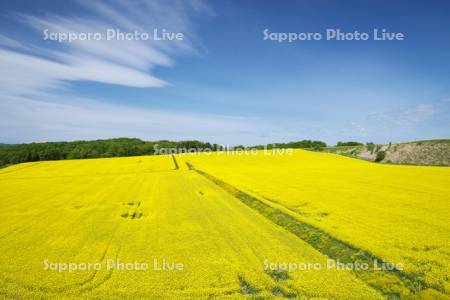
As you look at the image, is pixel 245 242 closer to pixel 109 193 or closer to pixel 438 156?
pixel 109 193

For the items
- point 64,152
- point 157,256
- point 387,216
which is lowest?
point 157,256

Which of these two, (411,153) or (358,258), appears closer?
(358,258)

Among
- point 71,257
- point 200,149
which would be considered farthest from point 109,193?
point 200,149

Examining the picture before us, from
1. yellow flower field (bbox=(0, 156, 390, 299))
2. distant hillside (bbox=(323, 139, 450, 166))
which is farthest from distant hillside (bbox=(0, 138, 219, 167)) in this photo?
yellow flower field (bbox=(0, 156, 390, 299))

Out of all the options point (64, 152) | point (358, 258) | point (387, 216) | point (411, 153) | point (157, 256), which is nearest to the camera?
point (358, 258)

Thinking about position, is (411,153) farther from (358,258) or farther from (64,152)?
(64,152)

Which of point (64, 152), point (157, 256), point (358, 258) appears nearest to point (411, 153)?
point (358, 258)

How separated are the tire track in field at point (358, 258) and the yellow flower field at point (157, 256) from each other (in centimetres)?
42

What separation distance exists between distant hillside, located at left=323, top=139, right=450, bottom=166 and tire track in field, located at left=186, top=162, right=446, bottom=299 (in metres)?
49.1

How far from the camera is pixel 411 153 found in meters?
57.9

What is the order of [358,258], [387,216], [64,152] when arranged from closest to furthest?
[358,258], [387,216], [64,152]

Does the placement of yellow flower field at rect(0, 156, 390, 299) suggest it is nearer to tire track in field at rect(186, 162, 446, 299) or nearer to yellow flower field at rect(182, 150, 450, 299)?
tire track in field at rect(186, 162, 446, 299)

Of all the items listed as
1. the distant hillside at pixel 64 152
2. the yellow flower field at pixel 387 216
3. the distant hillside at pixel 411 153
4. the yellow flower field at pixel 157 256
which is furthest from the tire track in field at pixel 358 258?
the distant hillside at pixel 64 152

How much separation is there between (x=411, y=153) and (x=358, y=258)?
5744cm
